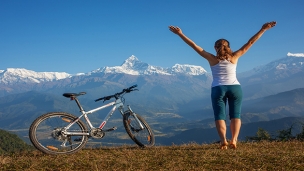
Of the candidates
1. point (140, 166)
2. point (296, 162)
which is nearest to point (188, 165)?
point (140, 166)

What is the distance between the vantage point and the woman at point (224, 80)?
645 centimetres

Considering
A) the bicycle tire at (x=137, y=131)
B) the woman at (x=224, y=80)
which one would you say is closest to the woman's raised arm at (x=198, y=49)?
the woman at (x=224, y=80)

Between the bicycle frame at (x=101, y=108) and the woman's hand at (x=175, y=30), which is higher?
the woman's hand at (x=175, y=30)

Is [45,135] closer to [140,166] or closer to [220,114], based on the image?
[140,166]

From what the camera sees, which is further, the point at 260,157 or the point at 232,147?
the point at 232,147

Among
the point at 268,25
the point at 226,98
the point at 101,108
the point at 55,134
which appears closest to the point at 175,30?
the point at 226,98

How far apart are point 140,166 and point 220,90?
270 cm

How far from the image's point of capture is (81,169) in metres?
4.90

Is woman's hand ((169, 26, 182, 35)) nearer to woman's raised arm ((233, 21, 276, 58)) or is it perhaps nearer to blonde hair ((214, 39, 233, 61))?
blonde hair ((214, 39, 233, 61))

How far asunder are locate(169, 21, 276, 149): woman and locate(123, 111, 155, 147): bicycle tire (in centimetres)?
259

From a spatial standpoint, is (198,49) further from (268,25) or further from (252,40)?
(268,25)

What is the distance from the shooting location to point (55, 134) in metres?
6.81

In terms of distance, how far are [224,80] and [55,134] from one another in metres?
4.32

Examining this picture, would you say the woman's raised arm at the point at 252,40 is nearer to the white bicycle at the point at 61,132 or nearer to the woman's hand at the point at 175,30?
the woman's hand at the point at 175,30
